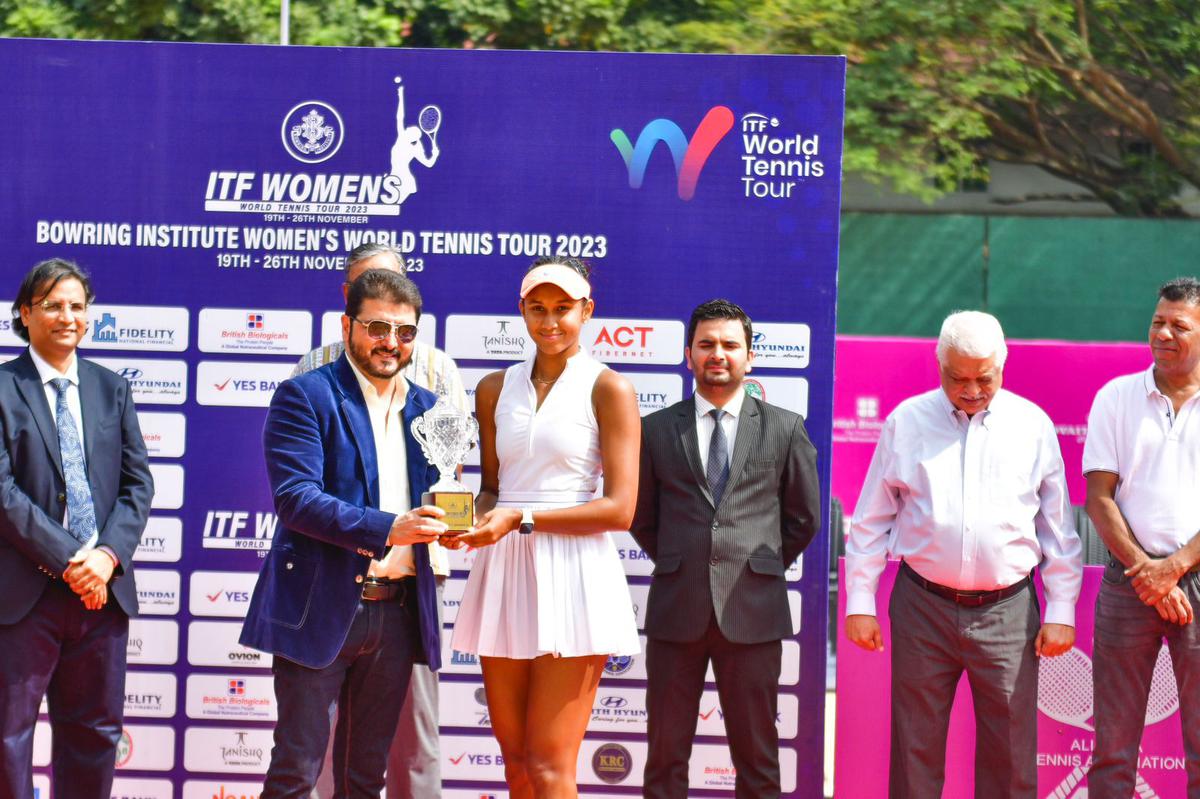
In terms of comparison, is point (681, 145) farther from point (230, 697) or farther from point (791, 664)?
point (230, 697)

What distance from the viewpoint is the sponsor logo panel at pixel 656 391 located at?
5.34 metres

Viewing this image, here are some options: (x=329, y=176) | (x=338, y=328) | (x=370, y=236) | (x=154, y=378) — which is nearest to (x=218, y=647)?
(x=154, y=378)

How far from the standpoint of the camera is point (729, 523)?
4.71 m

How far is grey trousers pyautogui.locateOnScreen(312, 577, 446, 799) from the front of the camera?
4.90 m

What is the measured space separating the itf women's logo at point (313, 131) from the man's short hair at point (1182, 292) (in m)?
2.90

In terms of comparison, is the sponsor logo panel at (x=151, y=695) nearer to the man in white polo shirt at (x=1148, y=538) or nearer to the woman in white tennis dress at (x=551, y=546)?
the woman in white tennis dress at (x=551, y=546)

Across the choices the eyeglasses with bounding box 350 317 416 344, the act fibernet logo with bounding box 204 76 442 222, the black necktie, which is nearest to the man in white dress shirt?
the black necktie

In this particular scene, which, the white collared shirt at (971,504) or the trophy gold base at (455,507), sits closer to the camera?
the trophy gold base at (455,507)

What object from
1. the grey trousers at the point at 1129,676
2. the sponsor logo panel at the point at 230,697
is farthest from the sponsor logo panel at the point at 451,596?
the grey trousers at the point at 1129,676

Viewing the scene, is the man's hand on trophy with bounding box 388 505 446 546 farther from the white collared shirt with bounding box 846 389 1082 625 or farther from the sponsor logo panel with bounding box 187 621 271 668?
the sponsor logo panel with bounding box 187 621 271 668

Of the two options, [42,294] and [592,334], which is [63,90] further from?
[592,334]

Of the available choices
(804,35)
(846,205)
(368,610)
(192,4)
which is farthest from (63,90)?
(846,205)

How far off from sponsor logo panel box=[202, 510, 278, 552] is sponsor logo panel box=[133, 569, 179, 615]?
186 millimetres

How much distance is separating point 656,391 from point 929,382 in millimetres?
1629
